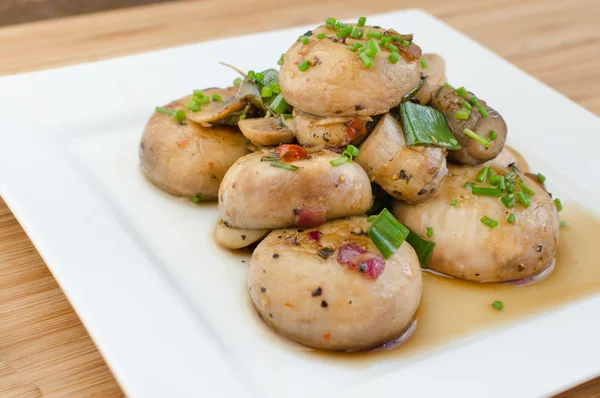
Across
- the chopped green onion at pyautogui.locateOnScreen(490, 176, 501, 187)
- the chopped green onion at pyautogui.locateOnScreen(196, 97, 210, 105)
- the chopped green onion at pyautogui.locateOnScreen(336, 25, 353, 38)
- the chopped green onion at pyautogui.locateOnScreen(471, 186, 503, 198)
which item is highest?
the chopped green onion at pyautogui.locateOnScreen(336, 25, 353, 38)

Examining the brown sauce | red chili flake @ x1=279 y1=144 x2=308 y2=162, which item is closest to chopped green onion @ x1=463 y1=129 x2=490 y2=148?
the brown sauce

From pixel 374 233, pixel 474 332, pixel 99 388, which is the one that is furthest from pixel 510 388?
pixel 99 388

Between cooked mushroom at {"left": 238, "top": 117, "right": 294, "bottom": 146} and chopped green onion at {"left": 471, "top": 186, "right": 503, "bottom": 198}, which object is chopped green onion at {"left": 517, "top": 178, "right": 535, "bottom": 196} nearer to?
chopped green onion at {"left": 471, "top": 186, "right": 503, "bottom": 198}

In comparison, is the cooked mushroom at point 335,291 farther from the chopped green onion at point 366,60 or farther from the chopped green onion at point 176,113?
the chopped green onion at point 176,113

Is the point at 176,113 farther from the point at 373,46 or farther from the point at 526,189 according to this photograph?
the point at 526,189

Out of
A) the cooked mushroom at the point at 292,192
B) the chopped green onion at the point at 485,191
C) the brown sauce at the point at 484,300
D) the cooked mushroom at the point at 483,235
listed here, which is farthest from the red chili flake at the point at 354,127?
the brown sauce at the point at 484,300

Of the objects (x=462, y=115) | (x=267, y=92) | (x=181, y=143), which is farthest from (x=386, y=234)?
(x=181, y=143)

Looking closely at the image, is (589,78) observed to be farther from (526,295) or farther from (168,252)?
(168,252)
